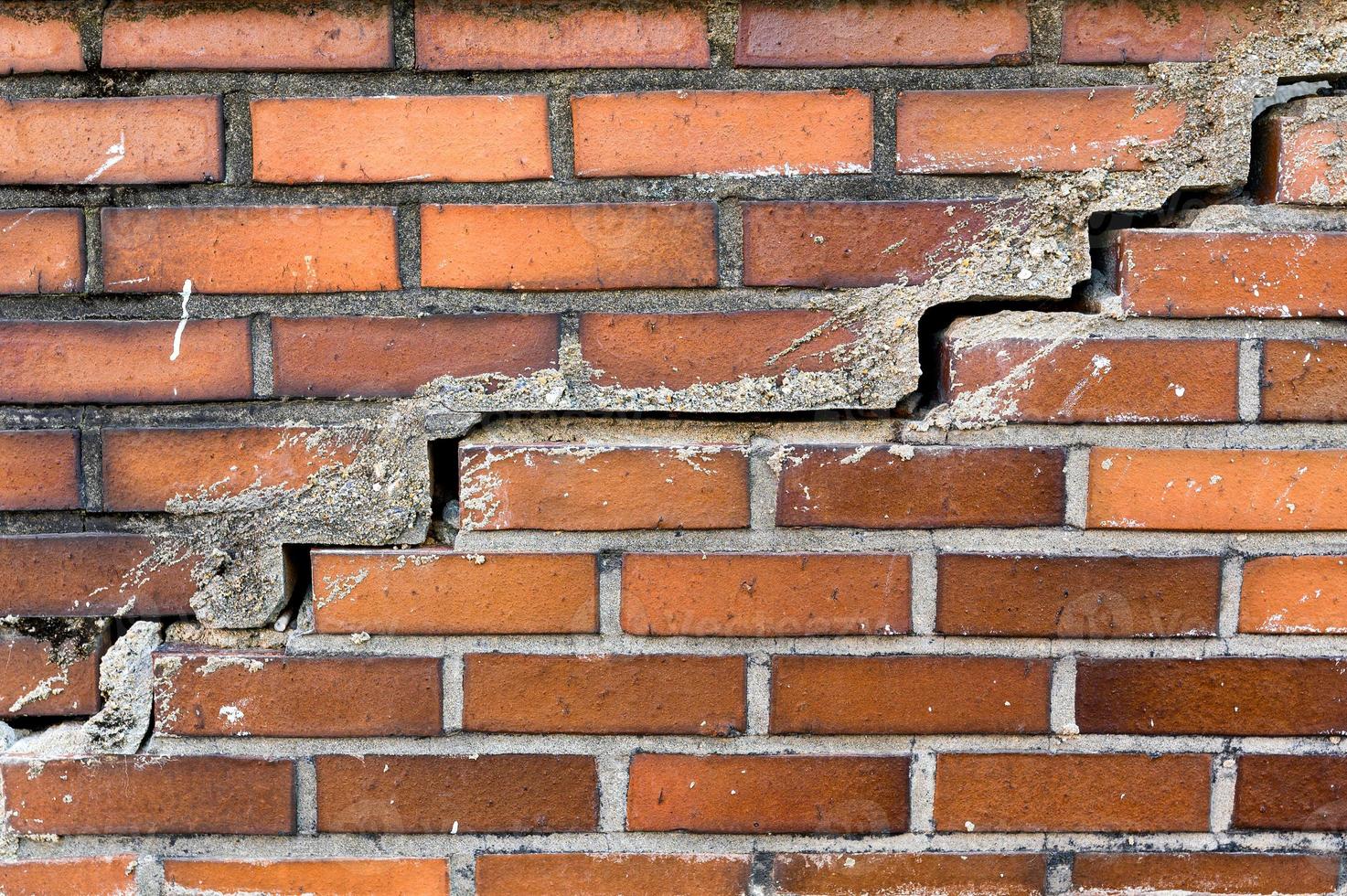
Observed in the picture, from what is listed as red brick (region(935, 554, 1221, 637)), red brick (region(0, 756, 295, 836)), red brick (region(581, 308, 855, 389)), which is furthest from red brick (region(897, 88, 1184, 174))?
red brick (region(0, 756, 295, 836))

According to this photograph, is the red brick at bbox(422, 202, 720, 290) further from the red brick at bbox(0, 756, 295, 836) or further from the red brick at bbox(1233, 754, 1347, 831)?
the red brick at bbox(1233, 754, 1347, 831)

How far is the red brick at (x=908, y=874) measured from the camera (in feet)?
3.17

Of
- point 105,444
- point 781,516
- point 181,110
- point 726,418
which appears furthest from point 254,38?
point 781,516

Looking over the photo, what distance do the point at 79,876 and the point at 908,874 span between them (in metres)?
0.93

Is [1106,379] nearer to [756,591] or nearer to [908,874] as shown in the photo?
[756,591]

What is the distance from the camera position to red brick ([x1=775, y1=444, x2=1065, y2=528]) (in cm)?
94

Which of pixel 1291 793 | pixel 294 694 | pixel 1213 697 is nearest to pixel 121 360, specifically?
pixel 294 694

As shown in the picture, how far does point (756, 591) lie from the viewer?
943 millimetres

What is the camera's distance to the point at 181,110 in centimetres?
92

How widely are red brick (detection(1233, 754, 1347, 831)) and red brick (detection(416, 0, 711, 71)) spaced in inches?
39.7

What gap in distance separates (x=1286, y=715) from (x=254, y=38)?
1.35 metres

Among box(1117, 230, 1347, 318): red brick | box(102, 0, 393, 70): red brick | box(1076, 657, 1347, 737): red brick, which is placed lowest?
box(1076, 657, 1347, 737): red brick

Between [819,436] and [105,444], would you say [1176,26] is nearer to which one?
[819,436]

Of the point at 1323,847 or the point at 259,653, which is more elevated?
the point at 259,653
